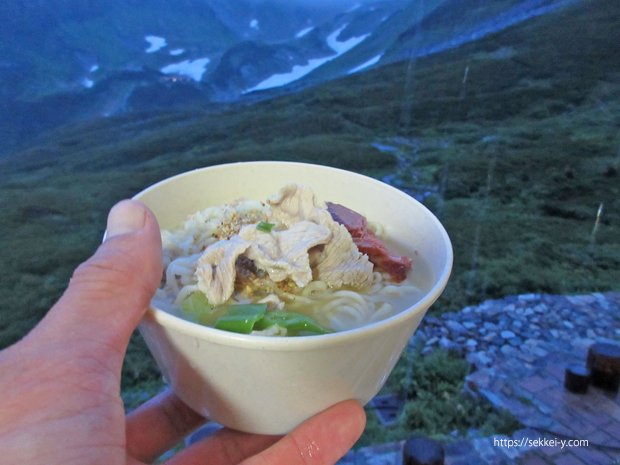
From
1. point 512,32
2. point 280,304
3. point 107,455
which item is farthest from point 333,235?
point 512,32

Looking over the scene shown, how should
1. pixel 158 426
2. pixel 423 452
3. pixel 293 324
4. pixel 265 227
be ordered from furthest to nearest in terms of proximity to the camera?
pixel 423 452 → pixel 158 426 → pixel 265 227 → pixel 293 324

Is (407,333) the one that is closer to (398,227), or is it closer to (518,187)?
(398,227)

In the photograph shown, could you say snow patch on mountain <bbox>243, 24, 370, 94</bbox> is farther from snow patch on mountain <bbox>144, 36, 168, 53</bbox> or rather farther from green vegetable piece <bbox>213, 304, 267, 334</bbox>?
green vegetable piece <bbox>213, 304, 267, 334</bbox>

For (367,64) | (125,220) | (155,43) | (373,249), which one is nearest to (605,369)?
(373,249)

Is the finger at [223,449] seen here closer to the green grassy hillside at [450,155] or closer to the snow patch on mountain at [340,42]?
the green grassy hillside at [450,155]

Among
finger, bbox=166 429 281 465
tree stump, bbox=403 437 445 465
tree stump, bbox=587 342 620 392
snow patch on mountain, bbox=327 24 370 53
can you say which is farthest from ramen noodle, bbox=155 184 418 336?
snow patch on mountain, bbox=327 24 370 53

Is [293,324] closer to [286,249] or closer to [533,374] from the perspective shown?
[286,249]
